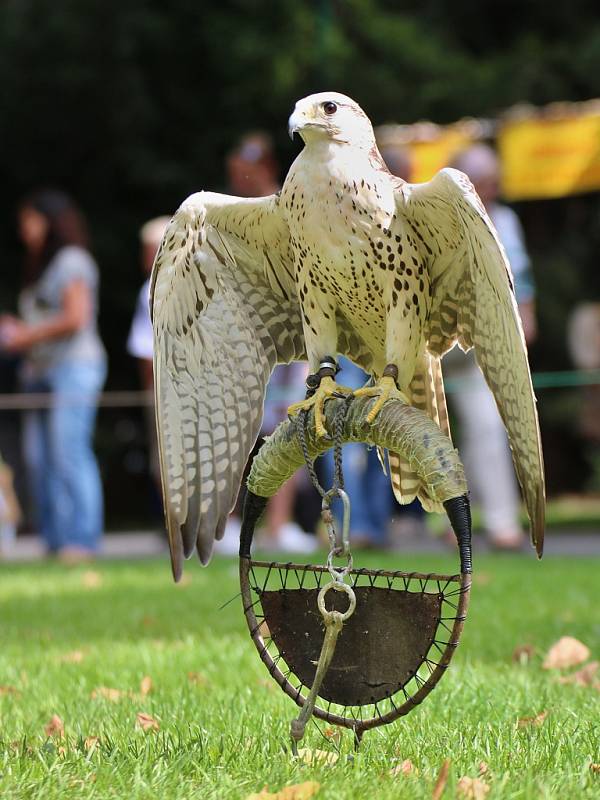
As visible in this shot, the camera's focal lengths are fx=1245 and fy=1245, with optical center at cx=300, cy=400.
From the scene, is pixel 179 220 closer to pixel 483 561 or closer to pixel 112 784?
pixel 112 784

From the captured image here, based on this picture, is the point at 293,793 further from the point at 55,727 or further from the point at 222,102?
the point at 222,102

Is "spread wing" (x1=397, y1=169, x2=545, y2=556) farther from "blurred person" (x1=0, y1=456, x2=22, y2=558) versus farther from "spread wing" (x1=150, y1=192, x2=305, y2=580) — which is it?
"blurred person" (x1=0, y1=456, x2=22, y2=558)

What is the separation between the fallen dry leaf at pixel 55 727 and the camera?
9.09ft

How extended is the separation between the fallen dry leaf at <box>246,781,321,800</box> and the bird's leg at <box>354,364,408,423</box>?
2.59ft

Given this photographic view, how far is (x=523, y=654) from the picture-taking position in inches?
143

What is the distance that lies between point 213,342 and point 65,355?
4.06 metres

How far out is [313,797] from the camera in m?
→ 2.12

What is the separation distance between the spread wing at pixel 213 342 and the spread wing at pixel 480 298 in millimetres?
350

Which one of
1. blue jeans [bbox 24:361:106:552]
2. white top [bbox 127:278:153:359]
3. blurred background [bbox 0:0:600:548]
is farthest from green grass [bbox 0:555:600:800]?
blurred background [bbox 0:0:600:548]

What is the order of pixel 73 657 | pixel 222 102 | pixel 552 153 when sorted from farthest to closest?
pixel 222 102 → pixel 552 153 → pixel 73 657

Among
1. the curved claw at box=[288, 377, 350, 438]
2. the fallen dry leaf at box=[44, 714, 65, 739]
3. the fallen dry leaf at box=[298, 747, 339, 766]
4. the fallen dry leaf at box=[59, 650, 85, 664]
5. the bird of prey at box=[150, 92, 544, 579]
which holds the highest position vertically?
the bird of prey at box=[150, 92, 544, 579]

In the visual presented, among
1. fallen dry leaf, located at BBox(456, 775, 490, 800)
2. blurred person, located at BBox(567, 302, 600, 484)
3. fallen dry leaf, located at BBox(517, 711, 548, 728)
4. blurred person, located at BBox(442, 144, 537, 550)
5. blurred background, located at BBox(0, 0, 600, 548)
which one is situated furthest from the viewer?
blurred background, located at BBox(0, 0, 600, 548)

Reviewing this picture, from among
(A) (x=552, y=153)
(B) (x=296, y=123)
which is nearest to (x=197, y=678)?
(B) (x=296, y=123)

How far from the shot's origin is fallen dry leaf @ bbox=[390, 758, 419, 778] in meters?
2.31
